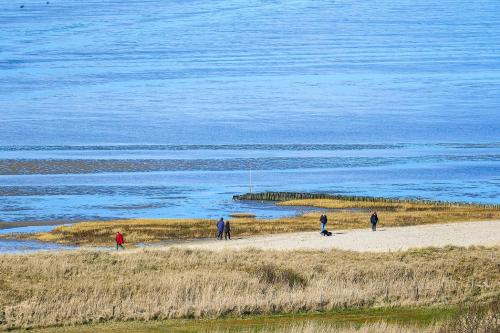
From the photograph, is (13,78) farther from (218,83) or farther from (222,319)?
(222,319)

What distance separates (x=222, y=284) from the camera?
88.6ft

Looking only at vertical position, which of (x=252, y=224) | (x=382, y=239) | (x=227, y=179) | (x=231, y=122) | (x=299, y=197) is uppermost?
(x=231, y=122)

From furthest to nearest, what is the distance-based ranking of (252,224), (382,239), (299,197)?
(299,197)
(252,224)
(382,239)

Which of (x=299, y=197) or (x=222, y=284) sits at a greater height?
(x=299, y=197)

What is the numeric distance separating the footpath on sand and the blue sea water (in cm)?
1490

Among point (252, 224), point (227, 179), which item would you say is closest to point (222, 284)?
point (252, 224)

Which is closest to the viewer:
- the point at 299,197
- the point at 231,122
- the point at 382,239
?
the point at 382,239

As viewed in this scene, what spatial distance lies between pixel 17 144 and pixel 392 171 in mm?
30817

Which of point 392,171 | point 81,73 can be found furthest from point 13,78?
point 392,171

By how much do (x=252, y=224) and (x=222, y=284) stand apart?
2375 centimetres

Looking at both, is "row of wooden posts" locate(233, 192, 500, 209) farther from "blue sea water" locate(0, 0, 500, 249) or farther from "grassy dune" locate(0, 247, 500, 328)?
"grassy dune" locate(0, 247, 500, 328)

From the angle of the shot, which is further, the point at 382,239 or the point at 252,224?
the point at 252,224

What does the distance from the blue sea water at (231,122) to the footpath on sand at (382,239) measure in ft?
48.9

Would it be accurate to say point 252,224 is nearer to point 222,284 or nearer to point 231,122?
point 222,284
